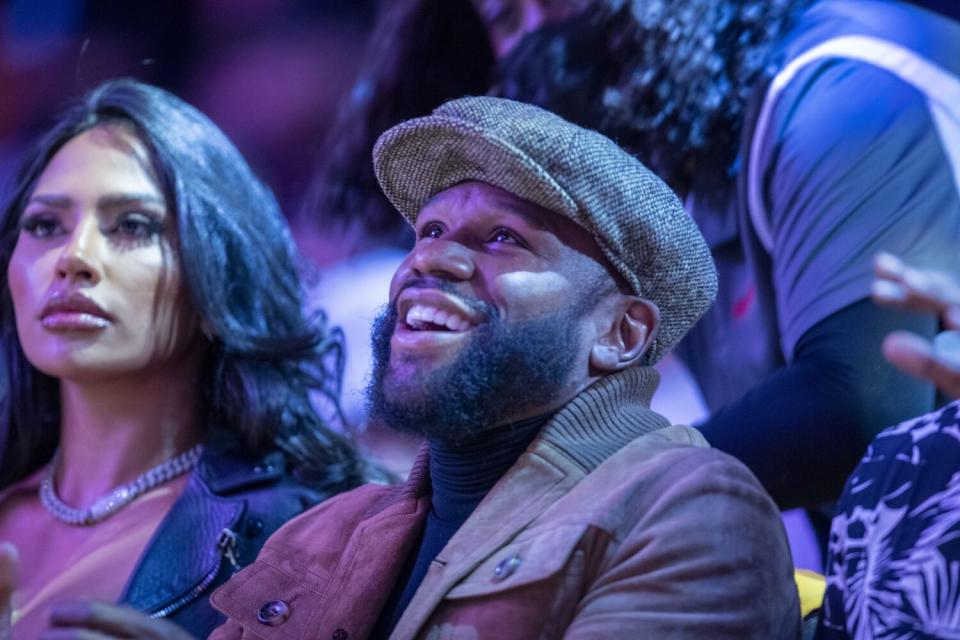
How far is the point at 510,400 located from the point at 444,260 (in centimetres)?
24

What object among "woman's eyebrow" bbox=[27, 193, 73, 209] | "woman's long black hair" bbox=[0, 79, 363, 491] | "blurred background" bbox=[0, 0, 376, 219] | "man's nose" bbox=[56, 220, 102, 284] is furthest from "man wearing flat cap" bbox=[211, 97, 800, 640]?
"blurred background" bbox=[0, 0, 376, 219]

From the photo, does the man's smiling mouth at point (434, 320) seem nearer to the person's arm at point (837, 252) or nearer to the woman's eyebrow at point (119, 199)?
the person's arm at point (837, 252)

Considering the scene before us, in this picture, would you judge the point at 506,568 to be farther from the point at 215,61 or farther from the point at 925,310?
the point at 215,61

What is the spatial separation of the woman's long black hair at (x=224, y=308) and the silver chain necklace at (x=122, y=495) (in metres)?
0.12

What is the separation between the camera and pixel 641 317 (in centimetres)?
205

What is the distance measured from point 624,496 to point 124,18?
7.77 ft

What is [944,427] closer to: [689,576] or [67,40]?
[689,576]

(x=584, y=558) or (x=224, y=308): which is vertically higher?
(x=584, y=558)

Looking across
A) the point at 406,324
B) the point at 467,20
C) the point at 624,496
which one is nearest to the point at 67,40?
the point at 467,20

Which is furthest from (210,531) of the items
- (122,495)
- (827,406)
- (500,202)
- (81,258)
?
(827,406)

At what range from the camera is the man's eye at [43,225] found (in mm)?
2785

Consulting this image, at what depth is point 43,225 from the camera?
2803mm

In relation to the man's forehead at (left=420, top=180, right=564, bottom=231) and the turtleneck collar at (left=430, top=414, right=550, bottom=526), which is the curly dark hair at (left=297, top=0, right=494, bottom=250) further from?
the turtleneck collar at (left=430, top=414, right=550, bottom=526)

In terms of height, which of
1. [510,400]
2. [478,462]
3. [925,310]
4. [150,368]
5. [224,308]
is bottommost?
[150,368]
